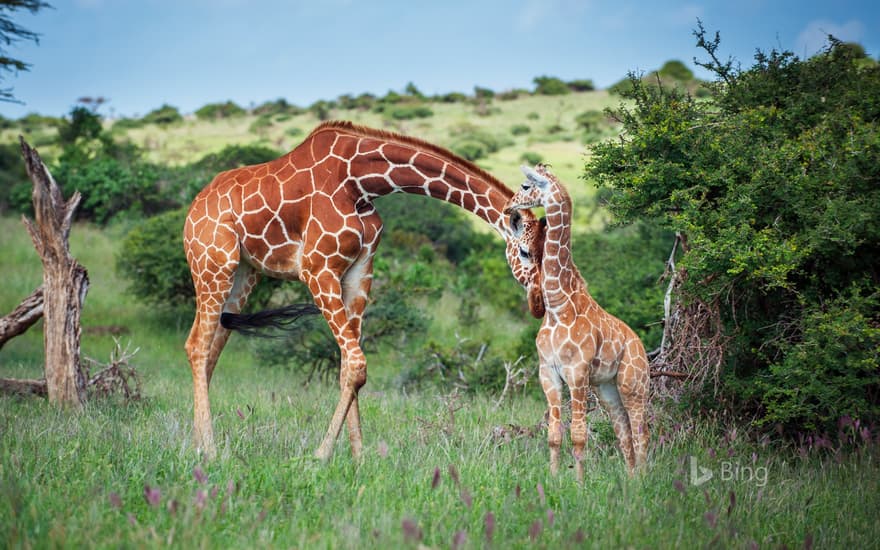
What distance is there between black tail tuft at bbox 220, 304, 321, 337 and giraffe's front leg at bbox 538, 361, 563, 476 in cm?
225

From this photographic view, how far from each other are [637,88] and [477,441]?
389cm

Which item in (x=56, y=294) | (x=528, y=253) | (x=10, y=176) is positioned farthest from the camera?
(x=10, y=176)

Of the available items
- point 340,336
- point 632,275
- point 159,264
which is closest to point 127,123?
point 159,264

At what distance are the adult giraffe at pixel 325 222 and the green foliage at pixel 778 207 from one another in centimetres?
214

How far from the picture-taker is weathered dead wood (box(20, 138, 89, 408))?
828cm

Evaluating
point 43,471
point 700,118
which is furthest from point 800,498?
point 43,471

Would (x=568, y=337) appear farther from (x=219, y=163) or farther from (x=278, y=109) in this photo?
(x=278, y=109)

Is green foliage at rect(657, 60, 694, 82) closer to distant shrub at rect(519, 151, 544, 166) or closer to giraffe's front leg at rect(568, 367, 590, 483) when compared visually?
distant shrub at rect(519, 151, 544, 166)

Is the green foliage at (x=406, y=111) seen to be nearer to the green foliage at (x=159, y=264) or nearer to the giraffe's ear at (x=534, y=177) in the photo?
the green foliage at (x=159, y=264)

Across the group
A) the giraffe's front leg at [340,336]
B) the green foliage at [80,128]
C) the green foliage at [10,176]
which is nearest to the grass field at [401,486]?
the giraffe's front leg at [340,336]

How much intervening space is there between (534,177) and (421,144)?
1231 millimetres

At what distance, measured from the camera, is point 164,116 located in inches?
2234

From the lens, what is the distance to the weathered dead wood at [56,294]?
828 cm

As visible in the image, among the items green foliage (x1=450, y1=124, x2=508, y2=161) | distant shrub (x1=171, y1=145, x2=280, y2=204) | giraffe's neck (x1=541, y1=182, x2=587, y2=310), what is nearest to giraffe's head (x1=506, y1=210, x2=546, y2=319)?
giraffe's neck (x1=541, y1=182, x2=587, y2=310)
